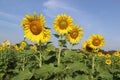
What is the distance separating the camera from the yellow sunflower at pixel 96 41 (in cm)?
791

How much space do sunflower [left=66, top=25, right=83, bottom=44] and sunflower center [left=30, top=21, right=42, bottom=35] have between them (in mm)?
749

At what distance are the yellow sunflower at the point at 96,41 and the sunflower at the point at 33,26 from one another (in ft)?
8.21

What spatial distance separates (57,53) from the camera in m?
5.82

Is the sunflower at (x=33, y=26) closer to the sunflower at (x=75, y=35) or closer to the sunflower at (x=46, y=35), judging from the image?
the sunflower at (x=46, y=35)

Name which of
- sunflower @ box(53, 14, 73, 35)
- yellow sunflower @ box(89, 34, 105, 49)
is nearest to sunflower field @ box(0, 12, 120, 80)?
sunflower @ box(53, 14, 73, 35)

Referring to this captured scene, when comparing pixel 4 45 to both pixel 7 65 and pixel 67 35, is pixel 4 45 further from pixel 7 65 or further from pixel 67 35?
pixel 67 35

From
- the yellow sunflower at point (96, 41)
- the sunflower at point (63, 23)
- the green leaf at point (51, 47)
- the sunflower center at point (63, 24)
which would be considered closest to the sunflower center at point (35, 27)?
the green leaf at point (51, 47)

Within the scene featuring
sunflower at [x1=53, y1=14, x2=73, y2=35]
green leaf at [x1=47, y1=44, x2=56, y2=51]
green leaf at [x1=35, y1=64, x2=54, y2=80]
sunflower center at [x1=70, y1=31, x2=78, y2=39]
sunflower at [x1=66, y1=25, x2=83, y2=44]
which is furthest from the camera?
sunflower center at [x1=70, y1=31, x2=78, y2=39]

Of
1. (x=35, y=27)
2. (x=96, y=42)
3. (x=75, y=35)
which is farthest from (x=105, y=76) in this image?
(x=35, y=27)

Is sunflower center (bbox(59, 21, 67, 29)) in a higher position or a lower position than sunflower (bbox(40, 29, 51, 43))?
higher

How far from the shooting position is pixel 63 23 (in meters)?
6.28

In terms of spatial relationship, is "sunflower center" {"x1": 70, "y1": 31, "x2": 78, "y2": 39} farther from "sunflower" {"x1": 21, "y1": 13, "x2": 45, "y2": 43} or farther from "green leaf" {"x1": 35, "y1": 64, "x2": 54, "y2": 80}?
"green leaf" {"x1": 35, "y1": 64, "x2": 54, "y2": 80}

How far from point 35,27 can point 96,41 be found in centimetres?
274

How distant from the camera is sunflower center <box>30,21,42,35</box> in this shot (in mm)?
5531
